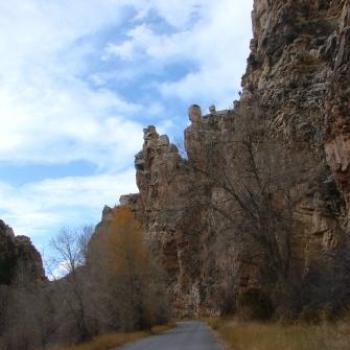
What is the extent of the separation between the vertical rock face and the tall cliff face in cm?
2621

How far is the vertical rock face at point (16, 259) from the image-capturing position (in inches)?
2803

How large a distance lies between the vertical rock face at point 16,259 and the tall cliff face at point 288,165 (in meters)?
26.2

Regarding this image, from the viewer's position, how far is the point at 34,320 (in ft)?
155

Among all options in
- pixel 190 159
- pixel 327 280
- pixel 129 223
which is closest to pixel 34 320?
pixel 129 223

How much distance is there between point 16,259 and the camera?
254 ft

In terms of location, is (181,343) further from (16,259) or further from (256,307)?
(16,259)

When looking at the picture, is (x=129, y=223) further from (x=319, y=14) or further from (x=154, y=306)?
(x=319, y=14)

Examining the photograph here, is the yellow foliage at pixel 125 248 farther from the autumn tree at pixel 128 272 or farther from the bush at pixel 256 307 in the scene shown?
the bush at pixel 256 307

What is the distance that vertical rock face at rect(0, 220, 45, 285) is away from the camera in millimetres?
71188

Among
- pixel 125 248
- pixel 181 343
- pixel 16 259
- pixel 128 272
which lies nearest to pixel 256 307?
pixel 181 343

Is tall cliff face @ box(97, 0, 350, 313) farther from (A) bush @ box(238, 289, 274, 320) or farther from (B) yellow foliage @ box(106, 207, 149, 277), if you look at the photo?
(B) yellow foliage @ box(106, 207, 149, 277)

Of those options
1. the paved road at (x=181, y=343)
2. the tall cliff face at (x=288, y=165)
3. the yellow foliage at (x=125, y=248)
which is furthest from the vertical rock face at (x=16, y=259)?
the paved road at (x=181, y=343)

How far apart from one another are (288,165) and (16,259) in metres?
55.0

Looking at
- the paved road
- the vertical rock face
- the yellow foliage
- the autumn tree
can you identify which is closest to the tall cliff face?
the paved road
